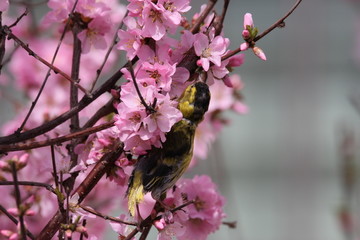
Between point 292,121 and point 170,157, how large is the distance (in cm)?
486

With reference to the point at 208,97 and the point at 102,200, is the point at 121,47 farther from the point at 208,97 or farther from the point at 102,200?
the point at 102,200

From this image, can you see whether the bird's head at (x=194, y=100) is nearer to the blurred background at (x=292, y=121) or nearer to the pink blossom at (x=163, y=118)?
the pink blossom at (x=163, y=118)

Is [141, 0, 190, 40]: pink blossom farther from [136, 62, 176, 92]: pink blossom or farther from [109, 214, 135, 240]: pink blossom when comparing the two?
[109, 214, 135, 240]: pink blossom

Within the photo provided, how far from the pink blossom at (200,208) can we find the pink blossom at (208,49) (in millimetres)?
253

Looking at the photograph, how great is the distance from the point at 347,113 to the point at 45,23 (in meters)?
4.89

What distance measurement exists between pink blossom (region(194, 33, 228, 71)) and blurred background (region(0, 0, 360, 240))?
4.35m

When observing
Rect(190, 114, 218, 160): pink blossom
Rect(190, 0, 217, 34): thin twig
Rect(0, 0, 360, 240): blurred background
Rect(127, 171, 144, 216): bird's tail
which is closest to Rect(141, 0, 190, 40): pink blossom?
Rect(190, 0, 217, 34): thin twig

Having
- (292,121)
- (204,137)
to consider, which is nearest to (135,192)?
(204,137)

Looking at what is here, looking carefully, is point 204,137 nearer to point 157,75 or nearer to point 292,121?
point 157,75

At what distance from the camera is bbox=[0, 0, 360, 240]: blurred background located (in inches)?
218

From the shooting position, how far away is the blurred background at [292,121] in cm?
553

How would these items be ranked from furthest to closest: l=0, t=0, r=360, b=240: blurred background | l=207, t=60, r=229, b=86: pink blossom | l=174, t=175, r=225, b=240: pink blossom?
l=0, t=0, r=360, b=240: blurred background, l=174, t=175, r=225, b=240: pink blossom, l=207, t=60, r=229, b=86: pink blossom

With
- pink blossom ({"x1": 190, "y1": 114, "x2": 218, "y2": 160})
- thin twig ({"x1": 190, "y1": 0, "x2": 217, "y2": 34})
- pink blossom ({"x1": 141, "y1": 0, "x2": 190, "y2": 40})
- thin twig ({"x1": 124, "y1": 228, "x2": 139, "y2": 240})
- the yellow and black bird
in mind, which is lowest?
thin twig ({"x1": 124, "y1": 228, "x2": 139, "y2": 240})

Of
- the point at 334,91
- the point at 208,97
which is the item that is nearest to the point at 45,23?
the point at 208,97
